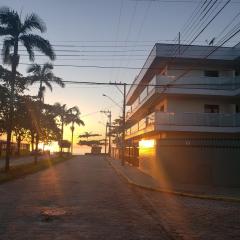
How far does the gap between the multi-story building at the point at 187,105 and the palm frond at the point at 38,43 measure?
767 cm

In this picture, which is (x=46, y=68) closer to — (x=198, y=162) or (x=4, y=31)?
(x=4, y=31)

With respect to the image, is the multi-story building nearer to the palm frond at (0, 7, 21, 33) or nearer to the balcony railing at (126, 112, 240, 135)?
the balcony railing at (126, 112, 240, 135)

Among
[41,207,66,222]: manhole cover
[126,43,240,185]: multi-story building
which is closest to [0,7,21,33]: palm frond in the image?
[126,43,240,185]: multi-story building

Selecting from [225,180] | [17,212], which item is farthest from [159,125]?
[17,212]

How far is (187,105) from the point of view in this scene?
36.9m

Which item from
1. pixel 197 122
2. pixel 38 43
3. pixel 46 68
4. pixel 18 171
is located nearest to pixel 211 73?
pixel 197 122

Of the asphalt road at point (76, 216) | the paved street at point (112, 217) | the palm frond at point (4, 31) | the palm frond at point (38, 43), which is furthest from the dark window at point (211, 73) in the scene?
the asphalt road at point (76, 216)

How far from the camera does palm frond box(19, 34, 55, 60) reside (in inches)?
1299

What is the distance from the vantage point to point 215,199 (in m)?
19.5

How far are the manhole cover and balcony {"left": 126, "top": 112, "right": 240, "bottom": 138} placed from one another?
20306mm

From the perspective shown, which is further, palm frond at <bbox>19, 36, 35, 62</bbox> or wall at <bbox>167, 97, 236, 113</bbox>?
wall at <bbox>167, 97, 236, 113</bbox>

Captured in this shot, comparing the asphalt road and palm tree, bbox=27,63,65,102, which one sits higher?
palm tree, bbox=27,63,65,102

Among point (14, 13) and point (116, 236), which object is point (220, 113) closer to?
point (14, 13)

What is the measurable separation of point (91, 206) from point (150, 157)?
17.5m
